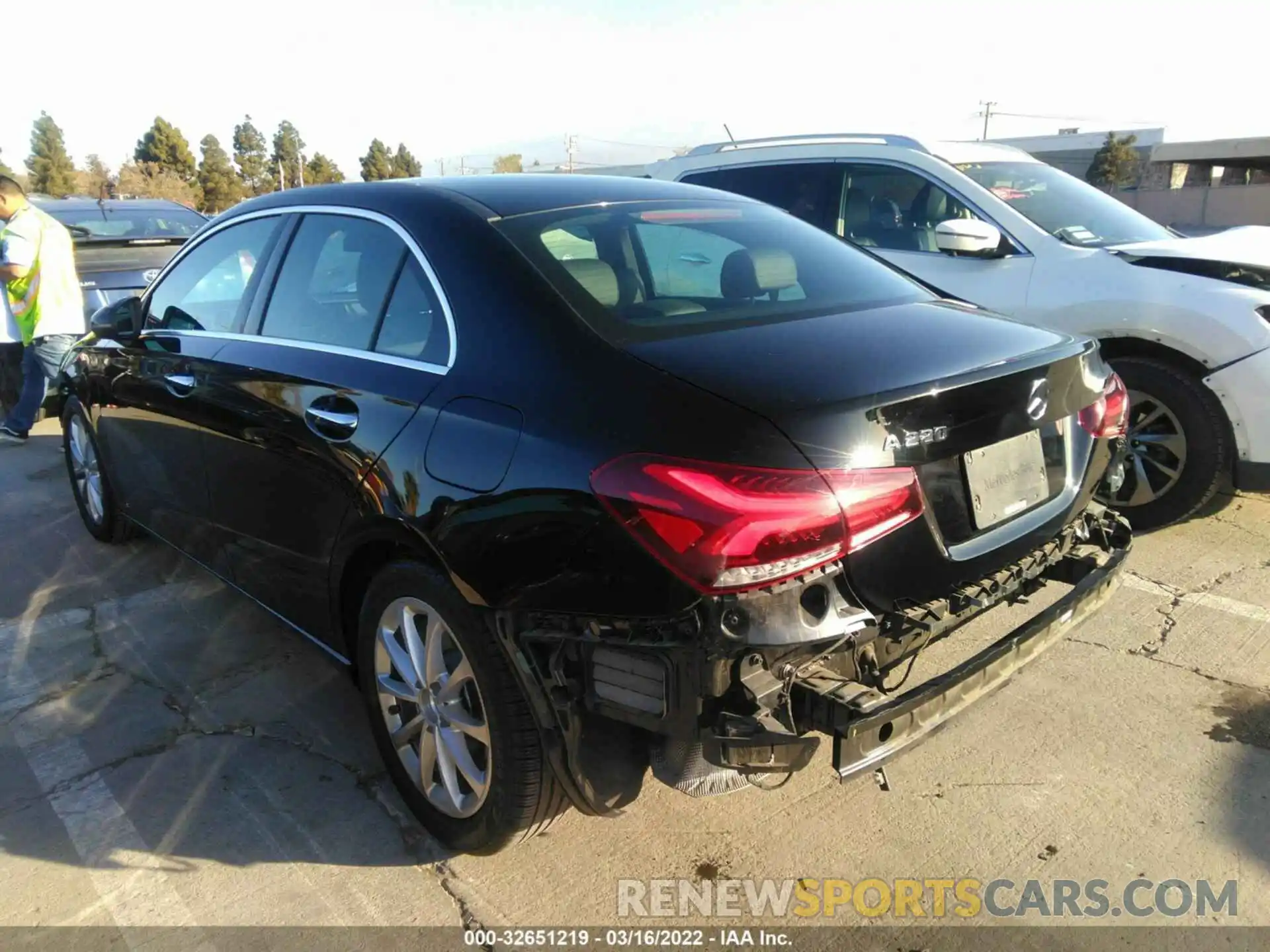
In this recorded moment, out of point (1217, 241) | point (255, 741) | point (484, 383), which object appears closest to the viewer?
point (484, 383)

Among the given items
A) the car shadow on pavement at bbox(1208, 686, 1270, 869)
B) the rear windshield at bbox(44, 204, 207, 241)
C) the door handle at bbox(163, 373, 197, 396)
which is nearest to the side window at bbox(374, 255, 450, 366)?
the door handle at bbox(163, 373, 197, 396)

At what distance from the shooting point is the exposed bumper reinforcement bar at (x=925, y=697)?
1960 mm

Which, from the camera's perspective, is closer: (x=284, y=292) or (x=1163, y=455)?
(x=284, y=292)

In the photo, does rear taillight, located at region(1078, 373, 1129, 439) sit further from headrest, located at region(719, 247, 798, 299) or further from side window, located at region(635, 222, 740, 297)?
side window, located at region(635, 222, 740, 297)

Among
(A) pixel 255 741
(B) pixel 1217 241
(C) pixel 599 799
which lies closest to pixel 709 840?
(C) pixel 599 799

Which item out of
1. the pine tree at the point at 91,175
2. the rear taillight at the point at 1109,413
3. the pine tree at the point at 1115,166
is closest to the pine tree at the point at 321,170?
the pine tree at the point at 91,175

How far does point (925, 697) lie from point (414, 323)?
1.62 m

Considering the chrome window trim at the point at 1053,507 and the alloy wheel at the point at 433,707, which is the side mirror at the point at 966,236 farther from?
the alloy wheel at the point at 433,707

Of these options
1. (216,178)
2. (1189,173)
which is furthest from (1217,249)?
(1189,173)

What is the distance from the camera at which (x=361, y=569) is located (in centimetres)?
276

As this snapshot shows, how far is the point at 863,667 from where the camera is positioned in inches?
84.3

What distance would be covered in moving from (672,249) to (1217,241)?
3.50 metres

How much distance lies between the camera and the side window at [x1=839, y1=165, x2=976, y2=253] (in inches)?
213

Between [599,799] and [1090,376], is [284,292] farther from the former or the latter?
[1090,376]
